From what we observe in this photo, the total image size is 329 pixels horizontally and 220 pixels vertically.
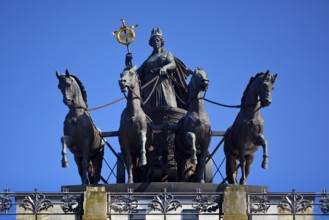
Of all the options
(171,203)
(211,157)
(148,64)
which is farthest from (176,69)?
(171,203)

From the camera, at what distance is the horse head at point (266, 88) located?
24875 millimetres

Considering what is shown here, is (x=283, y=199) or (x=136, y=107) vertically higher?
(x=136, y=107)

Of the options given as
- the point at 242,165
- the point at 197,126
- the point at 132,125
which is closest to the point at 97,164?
the point at 132,125

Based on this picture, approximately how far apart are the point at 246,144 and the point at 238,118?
2.46 feet

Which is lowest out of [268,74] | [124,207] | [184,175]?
[124,207]

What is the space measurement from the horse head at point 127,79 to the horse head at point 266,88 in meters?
3.44

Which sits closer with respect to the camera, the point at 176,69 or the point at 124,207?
the point at 124,207

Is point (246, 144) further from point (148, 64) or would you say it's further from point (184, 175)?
point (148, 64)

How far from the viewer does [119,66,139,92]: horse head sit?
2494 centimetres

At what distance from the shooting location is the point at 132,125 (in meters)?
25.5

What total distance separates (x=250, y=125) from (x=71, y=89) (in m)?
4.97

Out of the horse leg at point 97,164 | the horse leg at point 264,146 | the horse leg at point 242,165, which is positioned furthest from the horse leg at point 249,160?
the horse leg at point 97,164

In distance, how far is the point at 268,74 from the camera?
2508 cm

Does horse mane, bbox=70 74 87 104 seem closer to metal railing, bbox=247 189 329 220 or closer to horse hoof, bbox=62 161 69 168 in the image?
horse hoof, bbox=62 161 69 168
